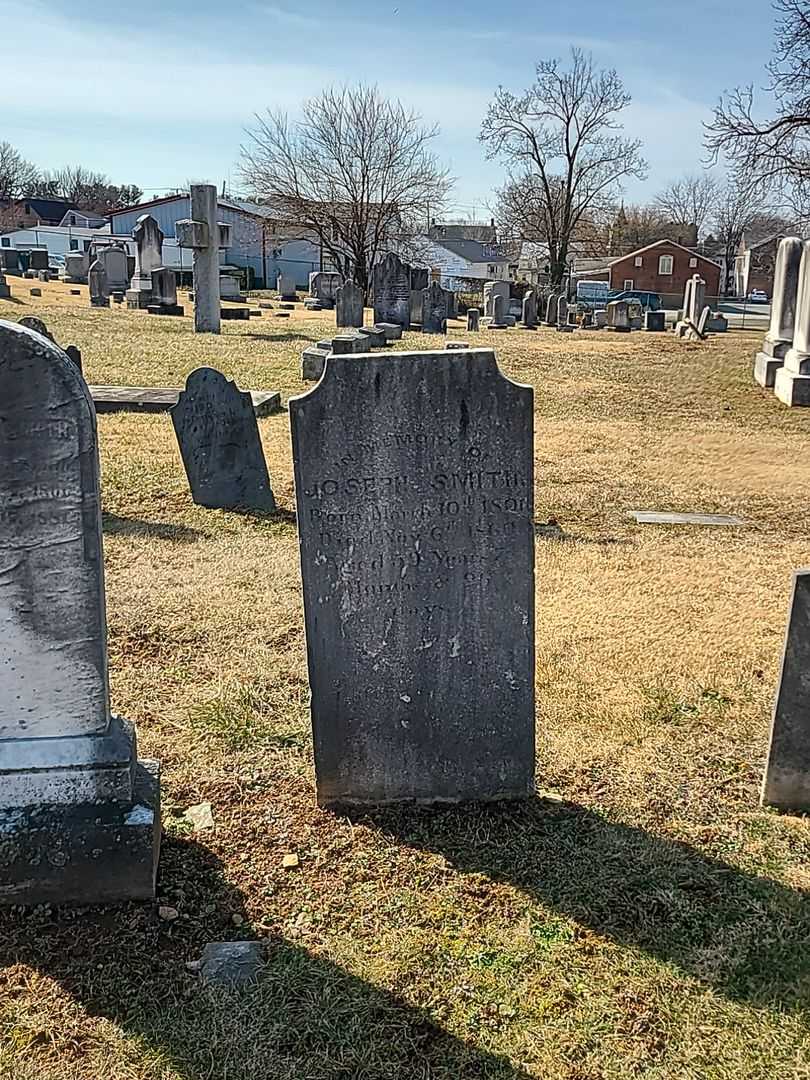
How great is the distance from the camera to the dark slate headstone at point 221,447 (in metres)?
7.68

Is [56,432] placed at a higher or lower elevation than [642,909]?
higher

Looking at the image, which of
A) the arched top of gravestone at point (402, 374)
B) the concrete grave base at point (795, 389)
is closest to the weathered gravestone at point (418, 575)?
the arched top of gravestone at point (402, 374)

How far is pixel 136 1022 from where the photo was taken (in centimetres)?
247

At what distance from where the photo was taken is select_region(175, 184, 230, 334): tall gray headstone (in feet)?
66.9

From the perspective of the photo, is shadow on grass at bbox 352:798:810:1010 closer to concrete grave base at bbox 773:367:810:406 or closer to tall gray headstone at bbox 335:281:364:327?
concrete grave base at bbox 773:367:810:406

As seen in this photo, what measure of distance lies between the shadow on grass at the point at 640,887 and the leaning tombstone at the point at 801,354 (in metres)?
12.1

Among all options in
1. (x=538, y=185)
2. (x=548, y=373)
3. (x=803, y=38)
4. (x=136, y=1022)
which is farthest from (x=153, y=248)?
(x=136, y=1022)

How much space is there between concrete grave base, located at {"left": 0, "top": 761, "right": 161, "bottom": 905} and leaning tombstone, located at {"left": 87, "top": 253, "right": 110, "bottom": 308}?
27325 millimetres

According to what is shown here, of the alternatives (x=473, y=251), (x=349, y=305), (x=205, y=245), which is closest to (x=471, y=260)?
(x=473, y=251)

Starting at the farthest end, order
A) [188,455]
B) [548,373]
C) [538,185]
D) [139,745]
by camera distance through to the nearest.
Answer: [538,185], [548,373], [188,455], [139,745]

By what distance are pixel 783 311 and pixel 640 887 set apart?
1539 centimetres

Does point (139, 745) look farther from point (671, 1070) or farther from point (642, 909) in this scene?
point (671, 1070)

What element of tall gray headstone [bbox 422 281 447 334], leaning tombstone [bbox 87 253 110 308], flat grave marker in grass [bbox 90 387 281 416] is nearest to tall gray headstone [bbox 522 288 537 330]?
tall gray headstone [bbox 422 281 447 334]

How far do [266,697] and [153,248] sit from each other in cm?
2963
